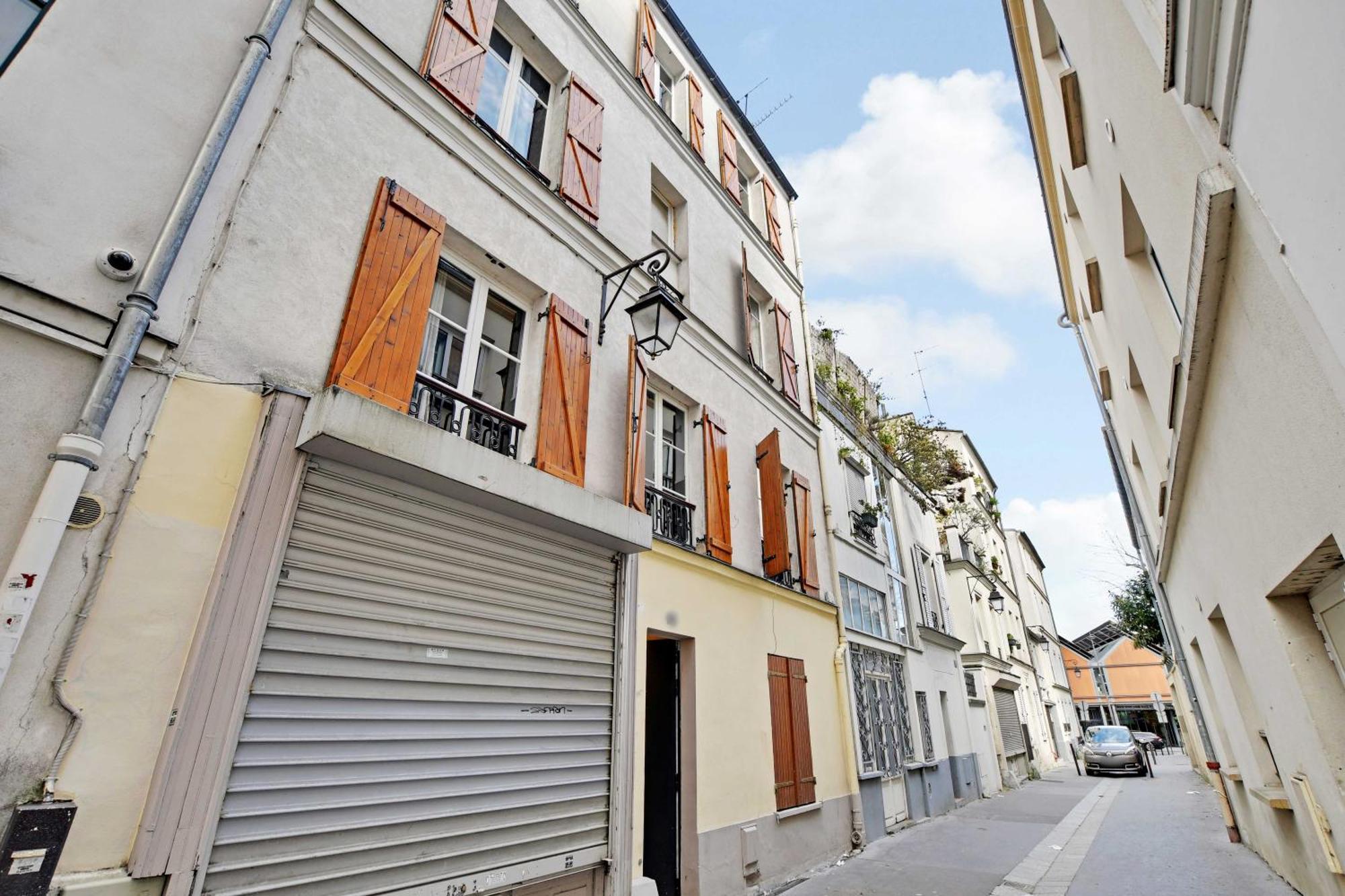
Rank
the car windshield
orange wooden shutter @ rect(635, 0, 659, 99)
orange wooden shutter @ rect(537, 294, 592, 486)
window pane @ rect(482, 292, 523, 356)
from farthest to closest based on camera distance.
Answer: the car windshield → orange wooden shutter @ rect(635, 0, 659, 99) → window pane @ rect(482, 292, 523, 356) → orange wooden shutter @ rect(537, 294, 592, 486)

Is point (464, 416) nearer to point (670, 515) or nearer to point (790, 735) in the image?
point (670, 515)

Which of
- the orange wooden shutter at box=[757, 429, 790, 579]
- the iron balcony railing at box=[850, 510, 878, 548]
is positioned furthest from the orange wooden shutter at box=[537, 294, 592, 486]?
the iron balcony railing at box=[850, 510, 878, 548]

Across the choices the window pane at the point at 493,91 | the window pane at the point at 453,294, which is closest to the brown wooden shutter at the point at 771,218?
the window pane at the point at 493,91

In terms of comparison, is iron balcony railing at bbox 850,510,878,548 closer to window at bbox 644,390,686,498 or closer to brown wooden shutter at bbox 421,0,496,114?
window at bbox 644,390,686,498

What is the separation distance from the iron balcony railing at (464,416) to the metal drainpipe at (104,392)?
1.51m

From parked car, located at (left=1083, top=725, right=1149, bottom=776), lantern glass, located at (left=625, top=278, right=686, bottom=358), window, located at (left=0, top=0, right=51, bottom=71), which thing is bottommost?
parked car, located at (left=1083, top=725, right=1149, bottom=776)

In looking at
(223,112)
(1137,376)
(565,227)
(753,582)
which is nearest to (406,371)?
(223,112)

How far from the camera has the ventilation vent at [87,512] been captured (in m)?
2.67

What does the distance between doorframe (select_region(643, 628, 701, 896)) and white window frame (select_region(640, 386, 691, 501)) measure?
1.57 m

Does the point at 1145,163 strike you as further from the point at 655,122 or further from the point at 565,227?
the point at 655,122

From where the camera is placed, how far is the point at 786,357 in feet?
33.4

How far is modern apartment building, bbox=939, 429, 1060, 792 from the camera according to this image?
16.8 metres

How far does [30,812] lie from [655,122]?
28.0 feet

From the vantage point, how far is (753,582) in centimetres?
729
